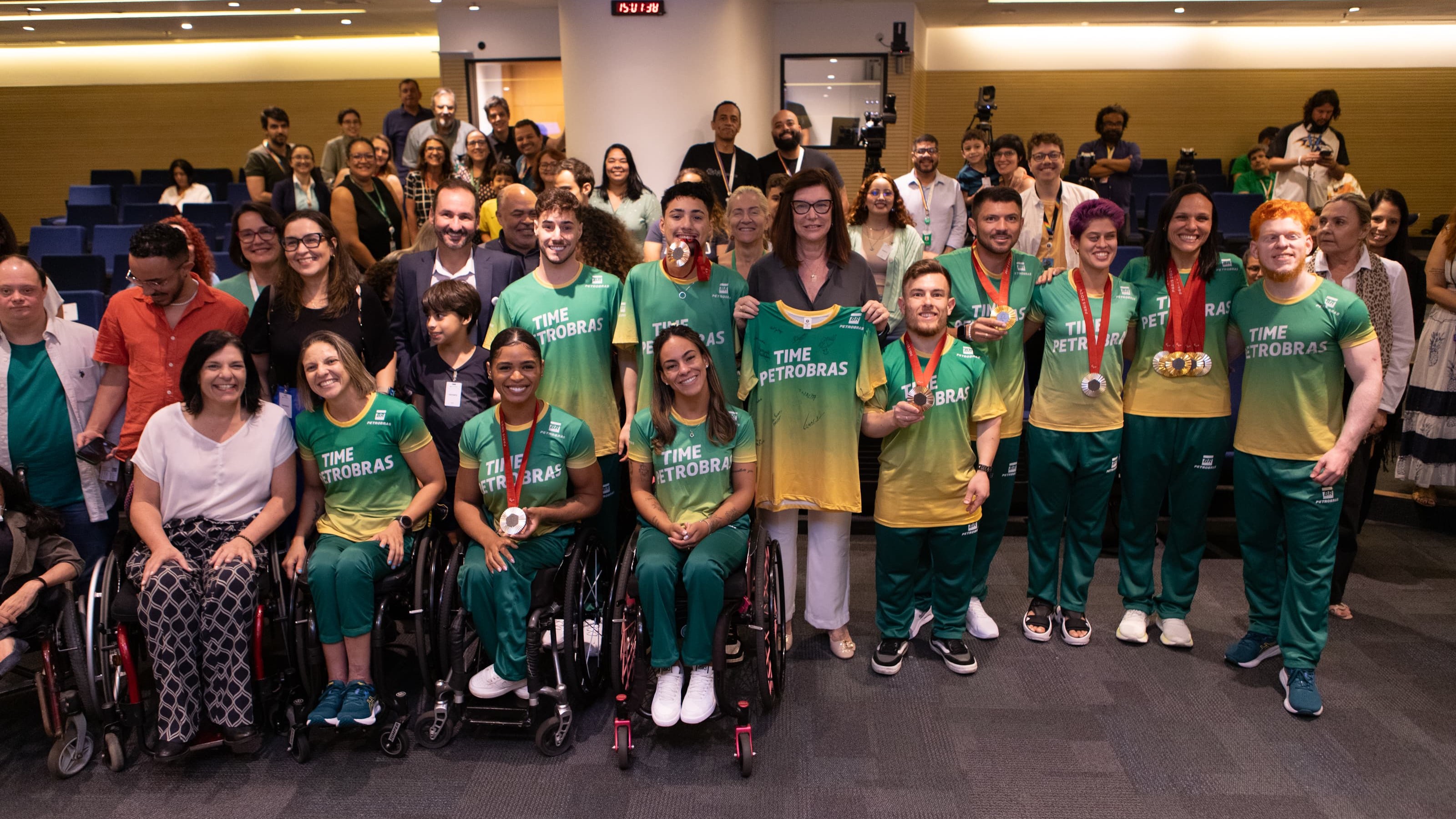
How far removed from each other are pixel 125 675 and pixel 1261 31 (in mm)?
12043

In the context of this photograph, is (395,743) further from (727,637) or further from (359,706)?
(727,637)

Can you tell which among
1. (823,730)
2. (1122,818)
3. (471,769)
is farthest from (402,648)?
(1122,818)

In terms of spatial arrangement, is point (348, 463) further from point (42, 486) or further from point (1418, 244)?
point (1418, 244)

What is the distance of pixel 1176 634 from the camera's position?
330cm

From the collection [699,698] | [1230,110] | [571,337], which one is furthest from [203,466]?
[1230,110]

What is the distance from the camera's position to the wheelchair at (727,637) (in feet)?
8.46

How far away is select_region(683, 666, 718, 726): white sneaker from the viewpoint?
2.65 metres

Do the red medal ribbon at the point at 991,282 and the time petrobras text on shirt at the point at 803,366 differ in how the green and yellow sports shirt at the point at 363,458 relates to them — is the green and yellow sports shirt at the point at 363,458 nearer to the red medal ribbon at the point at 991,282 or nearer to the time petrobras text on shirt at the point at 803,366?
the time petrobras text on shirt at the point at 803,366

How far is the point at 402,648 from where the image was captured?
342cm

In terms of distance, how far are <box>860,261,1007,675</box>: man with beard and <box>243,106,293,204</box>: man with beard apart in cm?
594

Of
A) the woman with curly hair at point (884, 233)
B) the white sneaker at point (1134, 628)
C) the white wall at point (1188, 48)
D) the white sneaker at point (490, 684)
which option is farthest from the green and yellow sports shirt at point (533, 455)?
the white wall at point (1188, 48)

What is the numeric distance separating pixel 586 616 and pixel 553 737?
375 millimetres

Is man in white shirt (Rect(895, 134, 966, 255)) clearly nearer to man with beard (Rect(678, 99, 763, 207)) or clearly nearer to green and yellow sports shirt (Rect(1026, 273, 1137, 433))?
man with beard (Rect(678, 99, 763, 207))

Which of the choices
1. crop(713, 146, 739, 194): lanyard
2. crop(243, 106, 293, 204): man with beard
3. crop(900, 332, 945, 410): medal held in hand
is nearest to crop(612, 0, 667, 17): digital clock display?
crop(713, 146, 739, 194): lanyard
